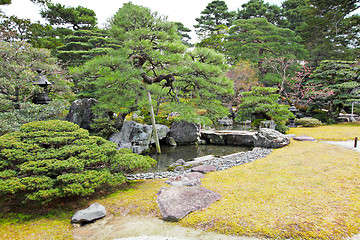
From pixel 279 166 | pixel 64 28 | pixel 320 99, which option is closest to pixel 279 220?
pixel 279 166

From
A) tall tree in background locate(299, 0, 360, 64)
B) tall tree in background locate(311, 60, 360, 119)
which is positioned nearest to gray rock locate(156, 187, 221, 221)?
tall tree in background locate(311, 60, 360, 119)

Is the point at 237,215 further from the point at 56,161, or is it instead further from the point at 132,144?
the point at 132,144

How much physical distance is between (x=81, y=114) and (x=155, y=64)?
3.60 m

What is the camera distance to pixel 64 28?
17.0 metres

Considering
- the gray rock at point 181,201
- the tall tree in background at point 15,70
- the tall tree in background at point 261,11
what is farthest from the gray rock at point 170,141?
the tall tree in background at point 261,11

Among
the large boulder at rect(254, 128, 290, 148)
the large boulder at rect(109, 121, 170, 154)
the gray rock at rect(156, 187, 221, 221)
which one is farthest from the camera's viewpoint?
the large boulder at rect(109, 121, 170, 154)

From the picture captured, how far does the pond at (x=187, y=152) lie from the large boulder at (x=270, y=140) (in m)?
0.77

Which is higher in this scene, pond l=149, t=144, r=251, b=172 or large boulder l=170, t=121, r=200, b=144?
large boulder l=170, t=121, r=200, b=144

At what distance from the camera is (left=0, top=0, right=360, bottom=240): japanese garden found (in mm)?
2338

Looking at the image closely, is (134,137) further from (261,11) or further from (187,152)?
(261,11)

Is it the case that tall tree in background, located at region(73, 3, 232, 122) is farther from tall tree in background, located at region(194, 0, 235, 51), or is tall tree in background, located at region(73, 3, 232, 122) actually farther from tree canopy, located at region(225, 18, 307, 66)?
tall tree in background, located at region(194, 0, 235, 51)

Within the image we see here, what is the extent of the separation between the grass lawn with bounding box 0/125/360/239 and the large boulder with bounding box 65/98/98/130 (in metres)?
5.10

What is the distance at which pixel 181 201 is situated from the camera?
2715 millimetres

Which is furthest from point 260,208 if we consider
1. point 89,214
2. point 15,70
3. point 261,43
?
point 261,43
